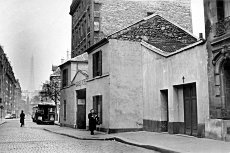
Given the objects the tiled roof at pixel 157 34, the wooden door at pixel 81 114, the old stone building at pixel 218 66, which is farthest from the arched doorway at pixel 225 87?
the wooden door at pixel 81 114

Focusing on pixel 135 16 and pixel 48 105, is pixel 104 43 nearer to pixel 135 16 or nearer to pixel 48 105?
pixel 135 16

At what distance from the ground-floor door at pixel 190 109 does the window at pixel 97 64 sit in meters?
7.14

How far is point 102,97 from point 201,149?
34.9ft

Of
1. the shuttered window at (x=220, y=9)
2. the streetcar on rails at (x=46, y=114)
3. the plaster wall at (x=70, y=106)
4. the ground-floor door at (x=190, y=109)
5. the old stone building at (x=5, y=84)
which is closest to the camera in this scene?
the shuttered window at (x=220, y=9)

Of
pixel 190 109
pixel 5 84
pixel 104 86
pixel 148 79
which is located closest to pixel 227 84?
pixel 190 109

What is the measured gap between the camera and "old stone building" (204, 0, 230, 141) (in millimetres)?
12640

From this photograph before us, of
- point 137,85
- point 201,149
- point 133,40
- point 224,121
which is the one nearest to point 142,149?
point 201,149

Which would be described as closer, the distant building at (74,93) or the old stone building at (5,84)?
the distant building at (74,93)

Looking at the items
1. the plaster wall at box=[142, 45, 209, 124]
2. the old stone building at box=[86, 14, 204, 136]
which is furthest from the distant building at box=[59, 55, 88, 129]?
the plaster wall at box=[142, 45, 209, 124]

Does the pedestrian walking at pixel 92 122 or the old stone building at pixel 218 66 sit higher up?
the old stone building at pixel 218 66

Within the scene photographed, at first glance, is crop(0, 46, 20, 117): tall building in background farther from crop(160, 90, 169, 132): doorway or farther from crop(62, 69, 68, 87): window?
crop(160, 90, 169, 132): doorway

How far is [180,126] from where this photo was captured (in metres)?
16.3

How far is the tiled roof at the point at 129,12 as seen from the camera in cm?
3425

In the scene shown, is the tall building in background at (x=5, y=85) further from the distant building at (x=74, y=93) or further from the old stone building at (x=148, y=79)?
the old stone building at (x=148, y=79)
